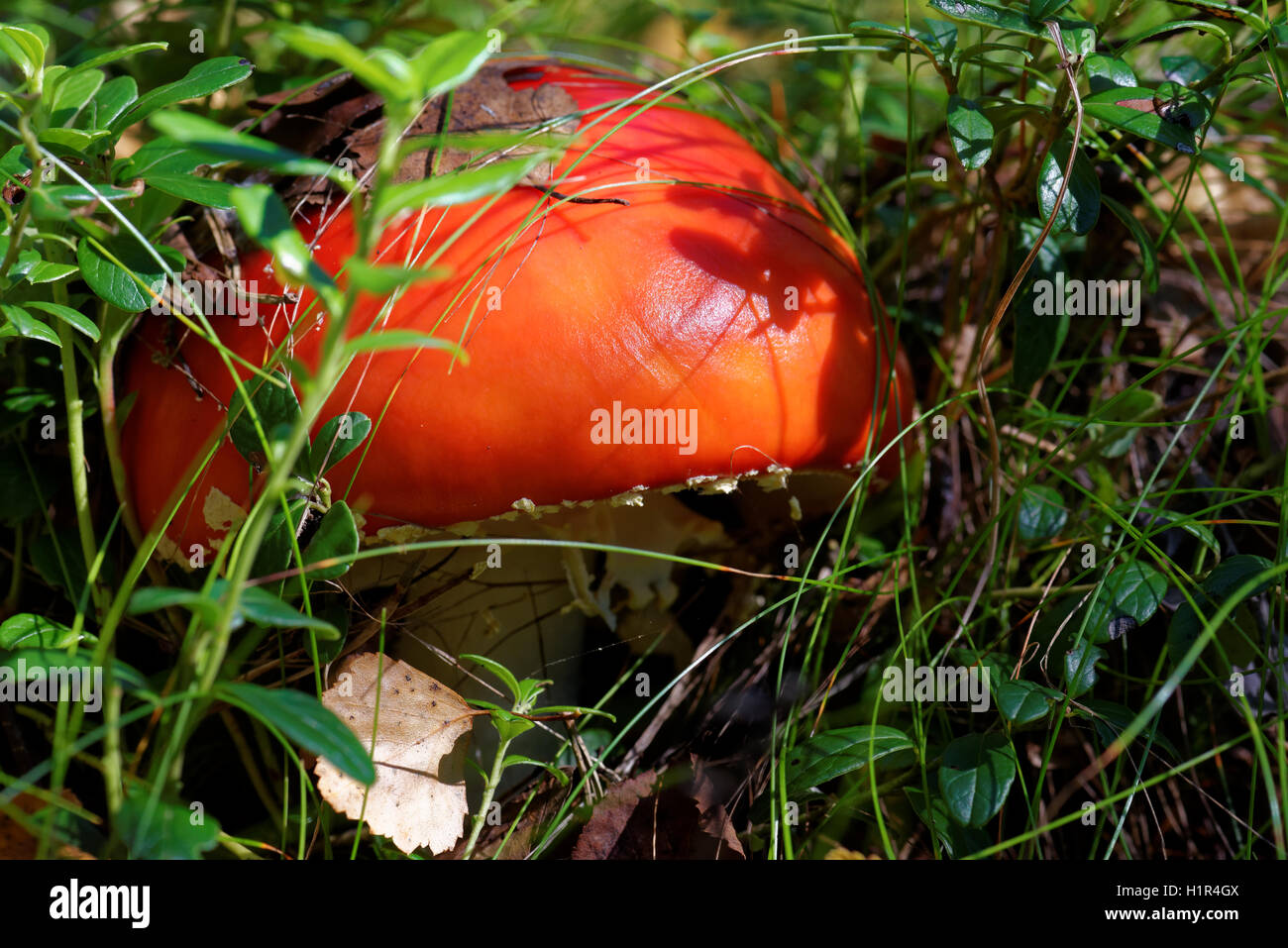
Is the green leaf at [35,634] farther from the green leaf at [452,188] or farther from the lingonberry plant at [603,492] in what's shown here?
the green leaf at [452,188]

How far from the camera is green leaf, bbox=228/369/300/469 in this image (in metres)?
1.29

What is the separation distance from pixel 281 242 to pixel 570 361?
1.80ft

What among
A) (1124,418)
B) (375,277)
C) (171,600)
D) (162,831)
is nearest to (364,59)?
(375,277)

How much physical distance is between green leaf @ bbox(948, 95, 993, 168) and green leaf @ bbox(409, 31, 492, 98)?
860 millimetres

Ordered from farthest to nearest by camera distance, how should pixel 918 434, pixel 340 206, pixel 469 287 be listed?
pixel 918 434 < pixel 340 206 < pixel 469 287

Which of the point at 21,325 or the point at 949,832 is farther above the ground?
the point at 21,325

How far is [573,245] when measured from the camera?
1.40 m

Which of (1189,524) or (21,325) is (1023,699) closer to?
(1189,524)

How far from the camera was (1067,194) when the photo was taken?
1.44 metres

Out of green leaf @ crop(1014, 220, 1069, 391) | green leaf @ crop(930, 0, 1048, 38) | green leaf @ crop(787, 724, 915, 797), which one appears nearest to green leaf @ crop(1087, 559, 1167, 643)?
green leaf @ crop(787, 724, 915, 797)

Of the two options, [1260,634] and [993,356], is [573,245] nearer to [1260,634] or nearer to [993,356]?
[993,356]

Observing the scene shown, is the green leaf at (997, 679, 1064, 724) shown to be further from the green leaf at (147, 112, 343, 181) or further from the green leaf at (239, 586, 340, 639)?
the green leaf at (147, 112, 343, 181)
